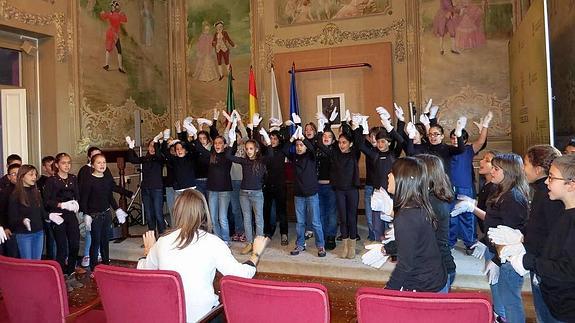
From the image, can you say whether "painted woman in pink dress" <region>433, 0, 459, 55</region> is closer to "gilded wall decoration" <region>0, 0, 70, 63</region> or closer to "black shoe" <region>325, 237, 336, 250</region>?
"black shoe" <region>325, 237, 336, 250</region>

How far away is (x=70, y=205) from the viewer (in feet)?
16.9

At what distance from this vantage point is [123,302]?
236 cm

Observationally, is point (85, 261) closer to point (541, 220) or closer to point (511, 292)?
point (511, 292)

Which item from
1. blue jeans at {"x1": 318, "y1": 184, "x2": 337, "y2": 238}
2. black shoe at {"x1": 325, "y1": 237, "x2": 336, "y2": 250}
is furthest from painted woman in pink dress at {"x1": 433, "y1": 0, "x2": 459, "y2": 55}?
black shoe at {"x1": 325, "y1": 237, "x2": 336, "y2": 250}

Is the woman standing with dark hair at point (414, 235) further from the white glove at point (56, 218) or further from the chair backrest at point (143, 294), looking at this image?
the white glove at point (56, 218)

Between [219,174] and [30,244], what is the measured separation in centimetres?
233

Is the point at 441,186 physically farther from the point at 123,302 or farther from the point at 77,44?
the point at 77,44

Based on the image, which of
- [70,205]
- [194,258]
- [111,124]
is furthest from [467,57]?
[194,258]

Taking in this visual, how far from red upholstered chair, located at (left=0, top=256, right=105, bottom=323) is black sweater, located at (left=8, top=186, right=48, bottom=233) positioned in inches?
97.2

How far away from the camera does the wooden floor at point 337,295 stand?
429cm

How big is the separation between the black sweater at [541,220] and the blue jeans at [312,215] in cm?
334

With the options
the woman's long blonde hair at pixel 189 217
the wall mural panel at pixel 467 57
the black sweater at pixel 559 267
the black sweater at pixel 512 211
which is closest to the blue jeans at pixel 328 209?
the black sweater at pixel 512 211

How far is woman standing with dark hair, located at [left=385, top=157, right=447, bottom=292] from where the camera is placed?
7.94ft

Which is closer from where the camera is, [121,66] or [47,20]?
[47,20]
